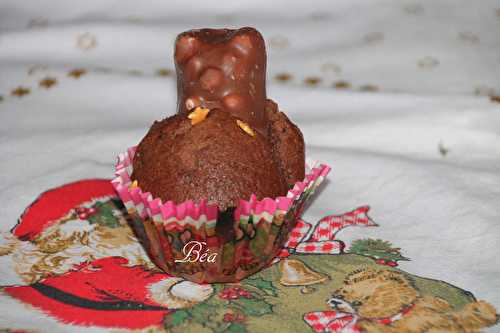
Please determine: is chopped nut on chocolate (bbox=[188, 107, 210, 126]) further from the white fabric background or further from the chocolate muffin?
the white fabric background

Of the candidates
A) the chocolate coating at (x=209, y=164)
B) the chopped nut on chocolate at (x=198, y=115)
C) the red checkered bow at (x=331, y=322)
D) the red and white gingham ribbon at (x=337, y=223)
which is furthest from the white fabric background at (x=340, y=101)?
the chopped nut on chocolate at (x=198, y=115)

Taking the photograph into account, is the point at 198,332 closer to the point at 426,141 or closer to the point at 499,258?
the point at 499,258

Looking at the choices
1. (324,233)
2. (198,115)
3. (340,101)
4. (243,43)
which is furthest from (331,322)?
(340,101)

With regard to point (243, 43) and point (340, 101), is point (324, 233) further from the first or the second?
point (340, 101)

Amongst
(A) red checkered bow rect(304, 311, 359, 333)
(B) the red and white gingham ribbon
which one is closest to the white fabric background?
(B) the red and white gingham ribbon

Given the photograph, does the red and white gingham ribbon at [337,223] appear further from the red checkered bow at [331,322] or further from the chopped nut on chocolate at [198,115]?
the chopped nut on chocolate at [198,115]

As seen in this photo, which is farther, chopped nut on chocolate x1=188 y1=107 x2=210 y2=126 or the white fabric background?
the white fabric background

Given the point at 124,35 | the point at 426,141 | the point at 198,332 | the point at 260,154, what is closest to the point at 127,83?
the point at 124,35
